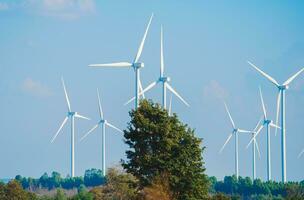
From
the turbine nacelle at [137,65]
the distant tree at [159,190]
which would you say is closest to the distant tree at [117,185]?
the distant tree at [159,190]

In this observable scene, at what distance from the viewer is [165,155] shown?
81938 mm

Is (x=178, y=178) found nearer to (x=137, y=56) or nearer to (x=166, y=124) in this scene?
(x=166, y=124)

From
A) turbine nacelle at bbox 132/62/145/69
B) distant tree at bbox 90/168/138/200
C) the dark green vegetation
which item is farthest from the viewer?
turbine nacelle at bbox 132/62/145/69

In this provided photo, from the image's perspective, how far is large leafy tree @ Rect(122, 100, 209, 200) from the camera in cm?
8181

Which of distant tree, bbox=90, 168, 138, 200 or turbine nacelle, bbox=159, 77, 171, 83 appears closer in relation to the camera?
distant tree, bbox=90, 168, 138, 200

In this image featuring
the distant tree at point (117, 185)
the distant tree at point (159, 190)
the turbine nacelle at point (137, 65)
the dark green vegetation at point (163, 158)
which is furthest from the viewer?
the turbine nacelle at point (137, 65)

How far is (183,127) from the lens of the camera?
86.2 m

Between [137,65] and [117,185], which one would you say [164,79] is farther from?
[117,185]

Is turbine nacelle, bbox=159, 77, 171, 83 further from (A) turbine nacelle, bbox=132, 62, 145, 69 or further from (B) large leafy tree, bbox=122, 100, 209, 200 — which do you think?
(B) large leafy tree, bbox=122, 100, 209, 200

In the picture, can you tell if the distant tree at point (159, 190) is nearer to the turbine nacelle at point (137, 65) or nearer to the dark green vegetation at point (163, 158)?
the dark green vegetation at point (163, 158)

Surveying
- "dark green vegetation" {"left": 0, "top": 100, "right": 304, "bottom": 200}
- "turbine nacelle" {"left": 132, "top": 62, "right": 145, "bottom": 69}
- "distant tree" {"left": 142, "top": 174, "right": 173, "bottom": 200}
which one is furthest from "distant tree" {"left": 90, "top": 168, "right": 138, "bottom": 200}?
"turbine nacelle" {"left": 132, "top": 62, "right": 145, "bottom": 69}

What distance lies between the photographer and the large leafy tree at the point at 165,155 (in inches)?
3221

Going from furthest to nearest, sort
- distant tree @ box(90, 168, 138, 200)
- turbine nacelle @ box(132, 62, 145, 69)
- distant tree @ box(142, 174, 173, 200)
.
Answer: turbine nacelle @ box(132, 62, 145, 69)
distant tree @ box(90, 168, 138, 200)
distant tree @ box(142, 174, 173, 200)

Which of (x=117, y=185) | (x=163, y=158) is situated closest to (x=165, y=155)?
(x=163, y=158)
